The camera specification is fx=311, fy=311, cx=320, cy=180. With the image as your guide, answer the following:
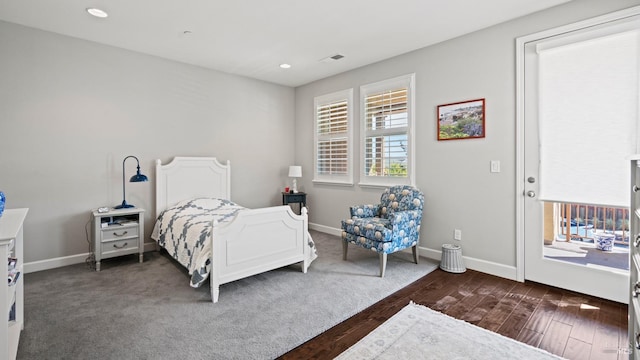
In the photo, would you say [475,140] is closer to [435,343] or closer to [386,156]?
[386,156]

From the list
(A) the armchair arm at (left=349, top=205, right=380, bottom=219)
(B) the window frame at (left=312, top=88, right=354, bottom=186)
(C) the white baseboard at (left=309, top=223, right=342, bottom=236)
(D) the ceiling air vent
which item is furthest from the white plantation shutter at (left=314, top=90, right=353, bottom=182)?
(A) the armchair arm at (left=349, top=205, right=380, bottom=219)

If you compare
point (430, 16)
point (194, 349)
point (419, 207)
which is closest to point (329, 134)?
point (419, 207)

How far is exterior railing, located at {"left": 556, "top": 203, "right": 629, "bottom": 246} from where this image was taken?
2557mm

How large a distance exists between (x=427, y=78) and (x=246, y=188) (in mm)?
3128

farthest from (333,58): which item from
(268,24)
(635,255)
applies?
(635,255)

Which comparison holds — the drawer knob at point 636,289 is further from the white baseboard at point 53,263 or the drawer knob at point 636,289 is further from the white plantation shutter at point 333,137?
the white baseboard at point 53,263

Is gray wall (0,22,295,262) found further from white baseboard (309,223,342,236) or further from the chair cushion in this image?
the chair cushion

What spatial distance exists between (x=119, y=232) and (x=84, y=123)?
53.0 inches

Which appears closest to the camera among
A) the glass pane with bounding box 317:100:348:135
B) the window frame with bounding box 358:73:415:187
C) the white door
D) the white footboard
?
the white footboard

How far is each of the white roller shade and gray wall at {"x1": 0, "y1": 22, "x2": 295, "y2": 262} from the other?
4.03m

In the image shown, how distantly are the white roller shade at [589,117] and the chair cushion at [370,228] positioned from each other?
1496 mm

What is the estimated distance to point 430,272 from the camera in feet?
11.0

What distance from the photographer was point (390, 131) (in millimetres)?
4191

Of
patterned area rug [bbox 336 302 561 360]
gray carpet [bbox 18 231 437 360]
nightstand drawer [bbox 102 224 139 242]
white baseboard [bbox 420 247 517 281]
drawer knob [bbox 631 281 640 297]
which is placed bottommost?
patterned area rug [bbox 336 302 561 360]
